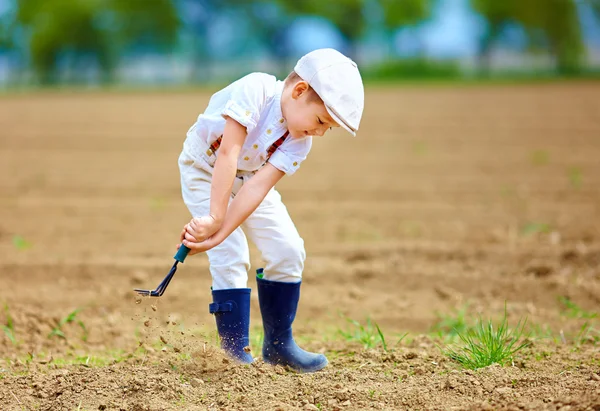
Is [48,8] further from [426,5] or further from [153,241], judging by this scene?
[153,241]

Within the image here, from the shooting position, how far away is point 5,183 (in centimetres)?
891

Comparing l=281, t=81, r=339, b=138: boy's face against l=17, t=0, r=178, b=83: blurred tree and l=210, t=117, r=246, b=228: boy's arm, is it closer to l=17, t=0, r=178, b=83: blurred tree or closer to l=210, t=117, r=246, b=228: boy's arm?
l=210, t=117, r=246, b=228: boy's arm

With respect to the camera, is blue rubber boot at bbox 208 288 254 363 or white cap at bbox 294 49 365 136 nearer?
white cap at bbox 294 49 365 136

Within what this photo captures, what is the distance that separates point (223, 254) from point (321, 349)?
827mm

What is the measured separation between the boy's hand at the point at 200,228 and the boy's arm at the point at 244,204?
12 millimetres

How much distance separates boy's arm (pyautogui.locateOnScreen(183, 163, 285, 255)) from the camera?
9.71ft

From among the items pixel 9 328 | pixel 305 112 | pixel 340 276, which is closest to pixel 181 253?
pixel 305 112

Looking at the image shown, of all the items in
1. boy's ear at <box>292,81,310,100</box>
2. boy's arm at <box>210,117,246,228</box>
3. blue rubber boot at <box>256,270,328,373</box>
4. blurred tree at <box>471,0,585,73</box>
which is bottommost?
blue rubber boot at <box>256,270,328,373</box>

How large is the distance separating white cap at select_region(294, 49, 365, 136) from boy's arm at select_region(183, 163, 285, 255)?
1.22ft

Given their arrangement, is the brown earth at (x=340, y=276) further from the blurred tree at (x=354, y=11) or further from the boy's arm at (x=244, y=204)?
the blurred tree at (x=354, y=11)

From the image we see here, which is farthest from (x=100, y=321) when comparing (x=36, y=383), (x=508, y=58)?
(x=508, y=58)

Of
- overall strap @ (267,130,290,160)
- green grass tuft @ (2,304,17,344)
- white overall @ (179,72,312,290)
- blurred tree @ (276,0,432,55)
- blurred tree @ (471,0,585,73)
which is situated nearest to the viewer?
overall strap @ (267,130,290,160)

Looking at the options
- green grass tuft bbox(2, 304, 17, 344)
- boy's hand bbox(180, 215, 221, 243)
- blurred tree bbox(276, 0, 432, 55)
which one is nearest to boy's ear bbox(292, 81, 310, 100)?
boy's hand bbox(180, 215, 221, 243)

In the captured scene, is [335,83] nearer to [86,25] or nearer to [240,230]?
[240,230]
